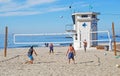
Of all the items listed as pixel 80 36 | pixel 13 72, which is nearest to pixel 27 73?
pixel 13 72

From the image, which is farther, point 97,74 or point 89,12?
point 89,12

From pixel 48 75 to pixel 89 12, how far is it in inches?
843

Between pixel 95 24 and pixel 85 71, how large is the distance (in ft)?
66.5

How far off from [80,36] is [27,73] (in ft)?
66.2

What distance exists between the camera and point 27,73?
13.8m

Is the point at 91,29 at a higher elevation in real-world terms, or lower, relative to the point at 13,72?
higher

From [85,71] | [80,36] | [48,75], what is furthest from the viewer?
[80,36]

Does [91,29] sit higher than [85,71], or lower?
higher

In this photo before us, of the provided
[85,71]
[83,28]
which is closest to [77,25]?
[83,28]

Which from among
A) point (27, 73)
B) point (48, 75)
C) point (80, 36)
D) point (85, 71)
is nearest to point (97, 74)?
point (85, 71)

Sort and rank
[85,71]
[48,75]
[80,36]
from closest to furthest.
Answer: [48,75] < [85,71] < [80,36]

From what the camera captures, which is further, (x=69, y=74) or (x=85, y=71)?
(x=85, y=71)

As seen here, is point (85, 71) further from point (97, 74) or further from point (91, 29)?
point (91, 29)

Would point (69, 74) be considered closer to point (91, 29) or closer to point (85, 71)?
point (85, 71)
